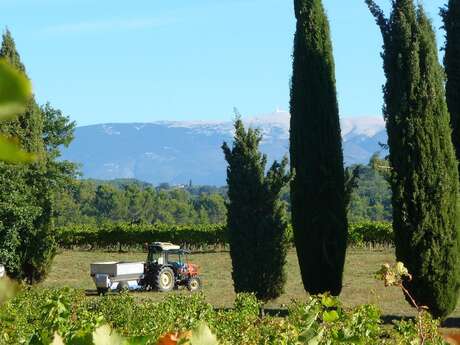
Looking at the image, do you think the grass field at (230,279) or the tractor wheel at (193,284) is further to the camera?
the tractor wheel at (193,284)

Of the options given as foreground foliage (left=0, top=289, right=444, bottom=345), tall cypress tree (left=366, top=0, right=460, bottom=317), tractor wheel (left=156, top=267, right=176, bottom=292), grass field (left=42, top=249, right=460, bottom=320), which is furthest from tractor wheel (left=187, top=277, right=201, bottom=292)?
tall cypress tree (left=366, top=0, right=460, bottom=317)

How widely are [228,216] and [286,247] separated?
4.54 feet

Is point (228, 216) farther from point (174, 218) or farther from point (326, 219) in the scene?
point (174, 218)

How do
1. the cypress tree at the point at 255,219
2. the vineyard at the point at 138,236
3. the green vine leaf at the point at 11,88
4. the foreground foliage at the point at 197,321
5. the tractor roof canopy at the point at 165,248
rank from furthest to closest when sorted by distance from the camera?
1. the vineyard at the point at 138,236
2. the tractor roof canopy at the point at 165,248
3. the cypress tree at the point at 255,219
4. the foreground foliage at the point at 197,321
5. the green vine leaf at the point at 11,88

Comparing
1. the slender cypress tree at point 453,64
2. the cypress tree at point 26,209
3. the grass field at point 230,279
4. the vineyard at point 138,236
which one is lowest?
the grass field at point 230,279

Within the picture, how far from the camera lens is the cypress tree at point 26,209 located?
1797cm

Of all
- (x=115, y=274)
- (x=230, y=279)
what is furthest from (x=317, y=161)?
(x=230, y=279)

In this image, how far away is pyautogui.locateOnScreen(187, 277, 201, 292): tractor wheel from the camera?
21031 mm

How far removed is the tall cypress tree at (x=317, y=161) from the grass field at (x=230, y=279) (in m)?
1.26

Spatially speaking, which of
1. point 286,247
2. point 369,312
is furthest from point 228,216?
point 369,312

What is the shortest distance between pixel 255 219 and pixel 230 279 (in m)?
7.83

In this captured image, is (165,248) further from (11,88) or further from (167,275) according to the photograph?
(11,88)

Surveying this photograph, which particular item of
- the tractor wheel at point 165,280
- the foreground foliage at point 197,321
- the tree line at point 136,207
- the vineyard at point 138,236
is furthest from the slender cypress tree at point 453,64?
the tree line at point 136,207

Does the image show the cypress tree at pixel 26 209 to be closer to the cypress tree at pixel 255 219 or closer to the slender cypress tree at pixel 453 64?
the cypress tree at pixel 255 219
